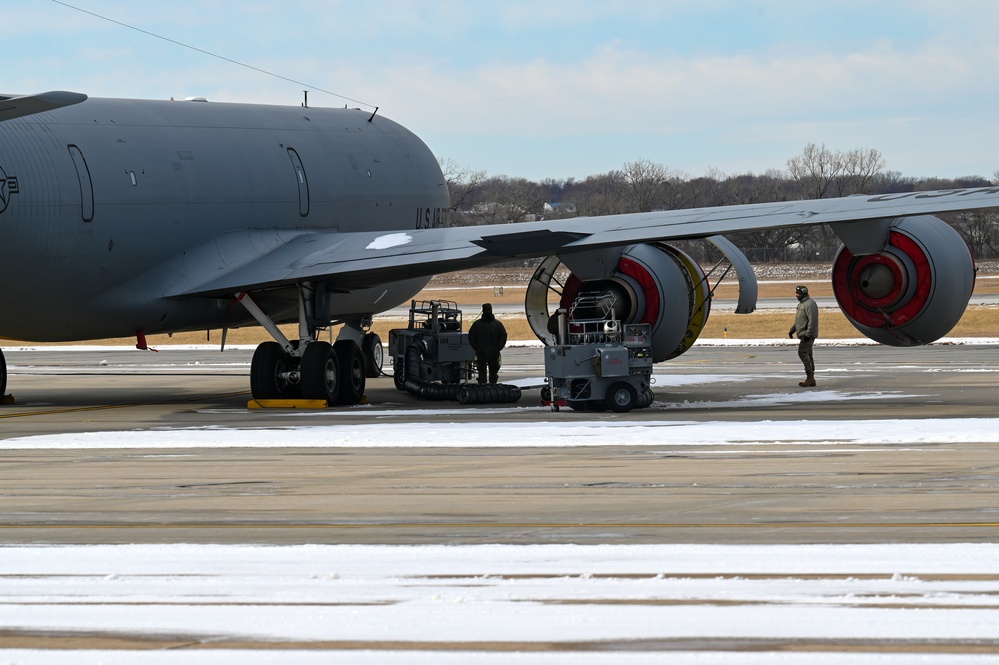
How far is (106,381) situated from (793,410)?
60.3 ft

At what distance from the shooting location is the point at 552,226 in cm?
2247

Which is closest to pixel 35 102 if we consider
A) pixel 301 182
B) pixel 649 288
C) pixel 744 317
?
pixel 301 182

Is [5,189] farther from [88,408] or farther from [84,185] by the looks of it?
[88,408]

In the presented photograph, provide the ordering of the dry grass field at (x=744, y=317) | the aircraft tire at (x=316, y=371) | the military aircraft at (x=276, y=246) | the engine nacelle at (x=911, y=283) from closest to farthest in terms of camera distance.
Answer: the military aircraft at (x=276, y=246) → the engine nacelle at (x=911, y=283) → the aircraft tire at (x=316, y=371) → the dry grass field at (x=744, y=317)

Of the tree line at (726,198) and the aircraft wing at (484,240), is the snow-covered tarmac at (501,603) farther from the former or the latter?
the tree line at (726,198)

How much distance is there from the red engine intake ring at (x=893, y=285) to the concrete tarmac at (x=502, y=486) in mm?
1519

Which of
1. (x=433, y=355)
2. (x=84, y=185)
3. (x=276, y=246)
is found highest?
(x=84, y=185)

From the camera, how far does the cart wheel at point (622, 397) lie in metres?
22.7

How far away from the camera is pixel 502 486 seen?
45.8 feet

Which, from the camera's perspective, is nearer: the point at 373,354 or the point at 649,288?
the point at 649,288

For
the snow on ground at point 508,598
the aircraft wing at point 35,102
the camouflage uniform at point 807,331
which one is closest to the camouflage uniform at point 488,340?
the camouflage uniform at point 807,331

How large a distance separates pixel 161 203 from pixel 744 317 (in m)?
40.2

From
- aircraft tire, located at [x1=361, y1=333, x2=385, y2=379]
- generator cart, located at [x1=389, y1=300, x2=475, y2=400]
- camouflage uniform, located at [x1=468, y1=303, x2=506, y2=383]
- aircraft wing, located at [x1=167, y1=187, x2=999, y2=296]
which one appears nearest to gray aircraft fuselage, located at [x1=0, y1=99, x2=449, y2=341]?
aircraft wing, located at [x1=167, y1=187, x2=999, y2=296]

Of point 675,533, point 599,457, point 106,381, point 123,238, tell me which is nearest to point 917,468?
point 599,457
